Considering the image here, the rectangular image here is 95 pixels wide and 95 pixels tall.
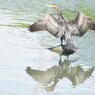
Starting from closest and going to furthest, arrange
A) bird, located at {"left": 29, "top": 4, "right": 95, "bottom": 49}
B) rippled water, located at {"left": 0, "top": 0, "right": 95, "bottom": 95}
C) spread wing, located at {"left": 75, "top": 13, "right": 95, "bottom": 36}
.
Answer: rippled water, located at {"left": 0, "top": 0, "right": 95, "bottom": 95}
bird, located at {"left": 29, "top": 4, "right": 95, "bottom": 49}
spread wing, located at {"left": 75, "top": 13, "right": 95, "bottom": 36}

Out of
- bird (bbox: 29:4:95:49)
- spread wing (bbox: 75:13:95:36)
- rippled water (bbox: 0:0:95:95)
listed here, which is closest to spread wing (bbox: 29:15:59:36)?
bird (bbox: 29:4:95:49)

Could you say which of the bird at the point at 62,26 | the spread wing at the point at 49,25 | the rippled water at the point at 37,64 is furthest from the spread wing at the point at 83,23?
the spread wing at the point at 49,25

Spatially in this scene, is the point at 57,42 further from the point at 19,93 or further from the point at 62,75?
the point at 19,93

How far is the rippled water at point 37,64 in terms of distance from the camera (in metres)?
9.73

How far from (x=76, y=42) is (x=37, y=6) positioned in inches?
217

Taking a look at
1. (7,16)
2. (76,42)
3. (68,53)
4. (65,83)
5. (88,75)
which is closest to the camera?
(65,83)

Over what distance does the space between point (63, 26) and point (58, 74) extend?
2.39m

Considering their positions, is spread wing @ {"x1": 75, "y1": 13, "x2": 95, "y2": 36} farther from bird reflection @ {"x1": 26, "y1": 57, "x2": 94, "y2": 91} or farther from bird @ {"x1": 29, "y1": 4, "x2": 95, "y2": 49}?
bird reflection @ {"x1": 26, "y1": 57, "x2": 94, "y2": 91}

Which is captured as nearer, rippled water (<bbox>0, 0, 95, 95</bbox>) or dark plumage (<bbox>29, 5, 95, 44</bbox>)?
rippled water (<bbox>0, 0, 95, 95</bbox>)

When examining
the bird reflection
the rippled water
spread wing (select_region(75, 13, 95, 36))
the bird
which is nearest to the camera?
the rippled water

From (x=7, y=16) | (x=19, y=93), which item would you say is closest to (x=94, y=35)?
(x=7, y=16)

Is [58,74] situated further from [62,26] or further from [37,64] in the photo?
[62,26]

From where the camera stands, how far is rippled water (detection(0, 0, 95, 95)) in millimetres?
9727

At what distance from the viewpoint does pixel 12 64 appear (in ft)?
37.0
